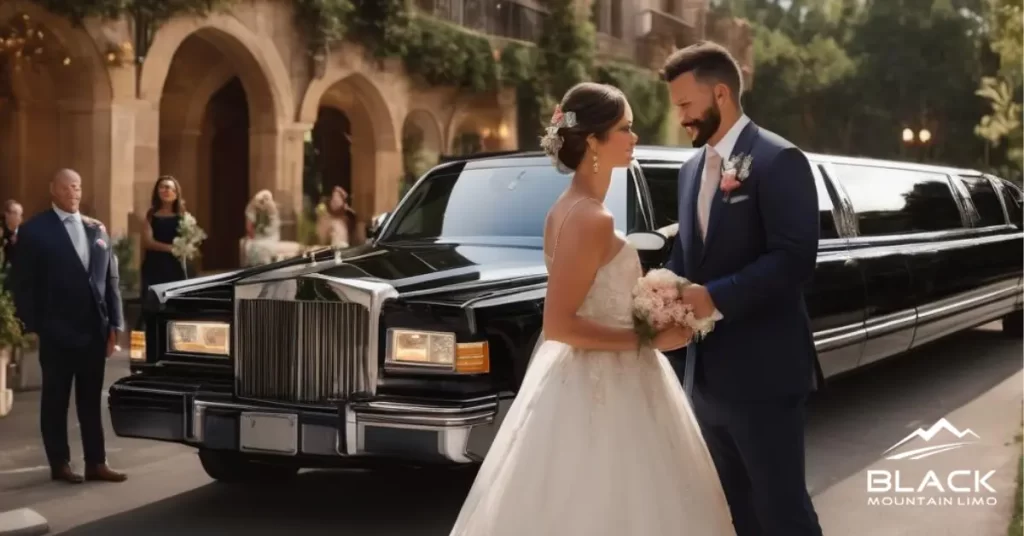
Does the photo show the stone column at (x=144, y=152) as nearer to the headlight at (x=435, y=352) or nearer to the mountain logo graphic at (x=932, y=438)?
the mountain logo graphic at (x=932, y=438)

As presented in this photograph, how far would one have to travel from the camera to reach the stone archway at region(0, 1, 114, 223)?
45.8 feet

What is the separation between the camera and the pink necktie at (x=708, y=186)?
3549 mm

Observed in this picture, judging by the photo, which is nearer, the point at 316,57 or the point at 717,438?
the point at 717,438

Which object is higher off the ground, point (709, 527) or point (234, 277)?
point (234, 277)

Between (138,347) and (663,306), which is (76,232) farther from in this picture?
(663,306)

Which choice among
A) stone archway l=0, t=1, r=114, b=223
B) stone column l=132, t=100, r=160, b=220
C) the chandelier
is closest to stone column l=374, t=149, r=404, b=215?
stone column l=132, t=100, r=160, b=220

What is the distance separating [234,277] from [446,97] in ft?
51.4

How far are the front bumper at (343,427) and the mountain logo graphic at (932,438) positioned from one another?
122 inches

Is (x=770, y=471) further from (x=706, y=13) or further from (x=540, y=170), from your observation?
(x=706, y=13)

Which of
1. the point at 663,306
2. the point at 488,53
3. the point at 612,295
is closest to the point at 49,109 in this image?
the point at 488,53

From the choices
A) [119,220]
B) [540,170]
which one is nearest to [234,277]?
[540,170]

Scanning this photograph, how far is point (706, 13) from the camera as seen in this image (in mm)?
19625

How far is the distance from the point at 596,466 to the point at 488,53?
706 inches

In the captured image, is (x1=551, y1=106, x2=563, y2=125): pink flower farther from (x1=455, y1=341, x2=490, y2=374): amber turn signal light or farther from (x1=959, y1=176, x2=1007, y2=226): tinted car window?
(x1=959, y1=176, x2=1007, y2=226): tinted car window
